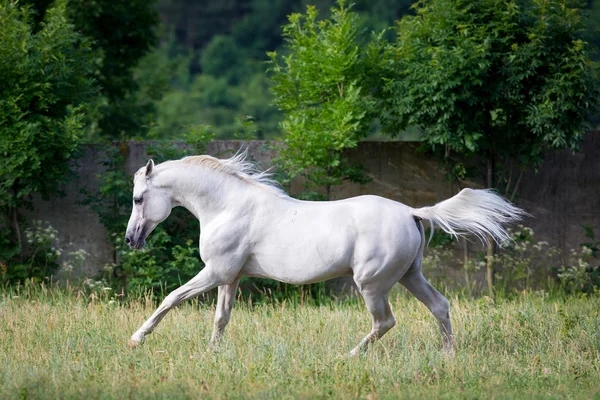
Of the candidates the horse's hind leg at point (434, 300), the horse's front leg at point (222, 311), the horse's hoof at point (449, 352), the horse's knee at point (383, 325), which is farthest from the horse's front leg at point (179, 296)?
the horse's hoof at point (449, 352)

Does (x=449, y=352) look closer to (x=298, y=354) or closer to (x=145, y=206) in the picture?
(x=298, y=354)

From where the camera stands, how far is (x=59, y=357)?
635 centimetres

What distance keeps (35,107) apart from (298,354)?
5.42m

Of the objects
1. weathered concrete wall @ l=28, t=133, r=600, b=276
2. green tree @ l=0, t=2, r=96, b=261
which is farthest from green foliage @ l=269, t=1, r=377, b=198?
green tree @ l=0, t=2, r=96, b=261

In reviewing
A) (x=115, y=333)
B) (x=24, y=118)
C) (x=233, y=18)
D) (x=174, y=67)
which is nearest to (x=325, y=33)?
(x=24, y=118)

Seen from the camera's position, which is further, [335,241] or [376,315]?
[376,315]

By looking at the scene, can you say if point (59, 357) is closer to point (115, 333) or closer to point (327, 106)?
point (115, 333)

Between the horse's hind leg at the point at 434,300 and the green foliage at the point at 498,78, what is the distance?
3.12 m

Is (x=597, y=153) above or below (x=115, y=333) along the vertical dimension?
above

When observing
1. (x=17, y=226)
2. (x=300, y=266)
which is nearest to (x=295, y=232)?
(x=300, y=266)

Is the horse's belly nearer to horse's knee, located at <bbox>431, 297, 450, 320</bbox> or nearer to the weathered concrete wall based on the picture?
horse's knee, located at <bbox>431, 297, 450, 320</bbox>

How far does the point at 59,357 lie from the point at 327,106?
507 cm

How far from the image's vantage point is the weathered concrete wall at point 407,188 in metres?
10.5

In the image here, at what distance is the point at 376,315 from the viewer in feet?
22.2
